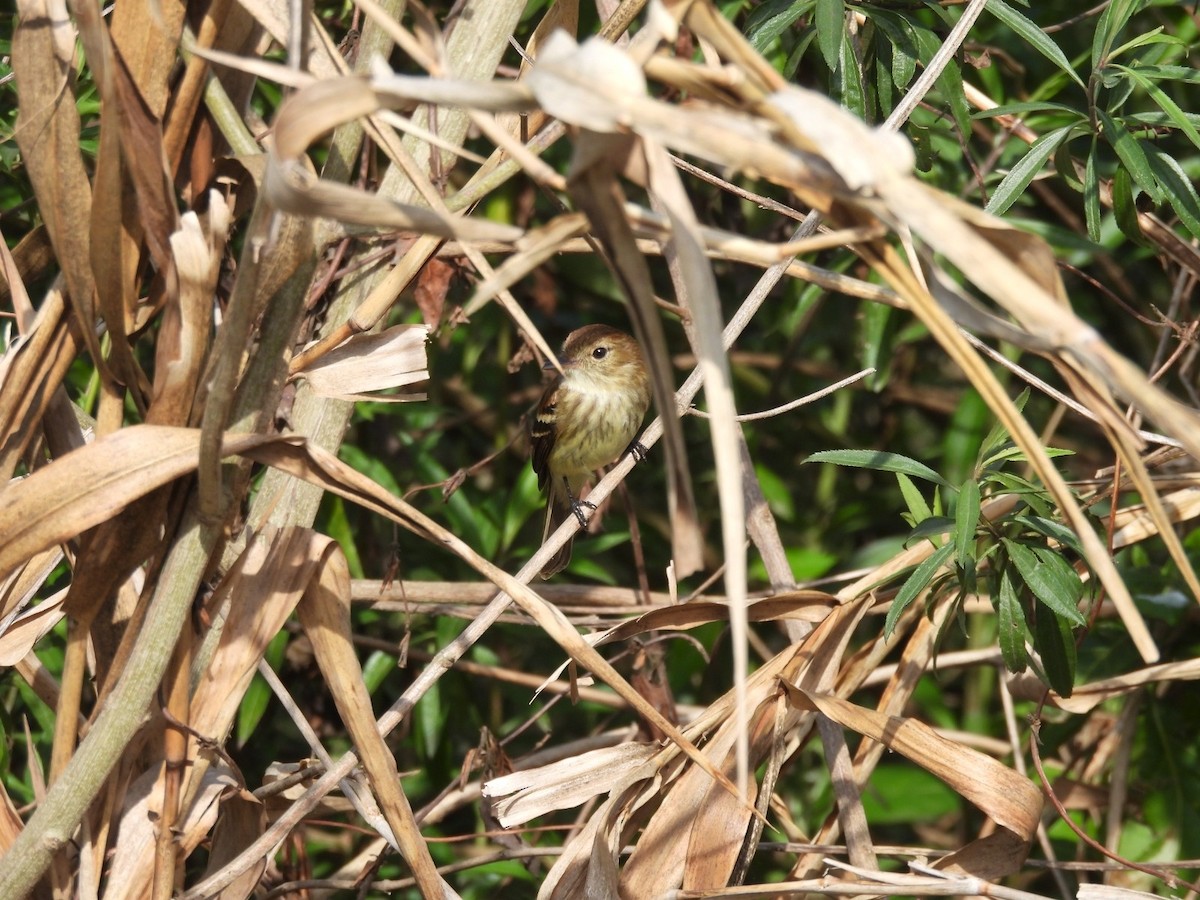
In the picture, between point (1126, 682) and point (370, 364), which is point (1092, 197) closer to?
point (1126, 682)

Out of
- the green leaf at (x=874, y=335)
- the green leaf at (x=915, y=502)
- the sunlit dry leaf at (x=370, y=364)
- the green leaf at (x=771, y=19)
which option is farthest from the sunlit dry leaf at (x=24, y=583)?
the green leaf at (x=874, y=335)

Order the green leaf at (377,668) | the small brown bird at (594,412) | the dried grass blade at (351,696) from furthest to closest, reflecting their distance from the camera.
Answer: the small brown bird at (594,412) < the green leaf at (377,668) < the dried grass blade at (351,696)

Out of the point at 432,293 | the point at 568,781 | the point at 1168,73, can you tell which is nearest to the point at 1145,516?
the point at 1168,73

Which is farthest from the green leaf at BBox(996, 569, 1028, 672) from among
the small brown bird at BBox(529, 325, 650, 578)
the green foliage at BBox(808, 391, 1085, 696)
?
the small brown bird at BBox(529, 325, 650, 578)

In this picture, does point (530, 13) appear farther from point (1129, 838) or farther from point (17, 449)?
point (1129, 838)

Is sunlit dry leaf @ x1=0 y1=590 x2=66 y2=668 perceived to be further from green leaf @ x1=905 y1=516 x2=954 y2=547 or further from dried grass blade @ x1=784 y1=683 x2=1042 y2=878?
green leaf @ x1=905 y1=516 x2=954 y2=547

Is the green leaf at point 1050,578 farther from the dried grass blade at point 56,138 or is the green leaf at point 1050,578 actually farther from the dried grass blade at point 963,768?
the dried grass blade at point 56,138
